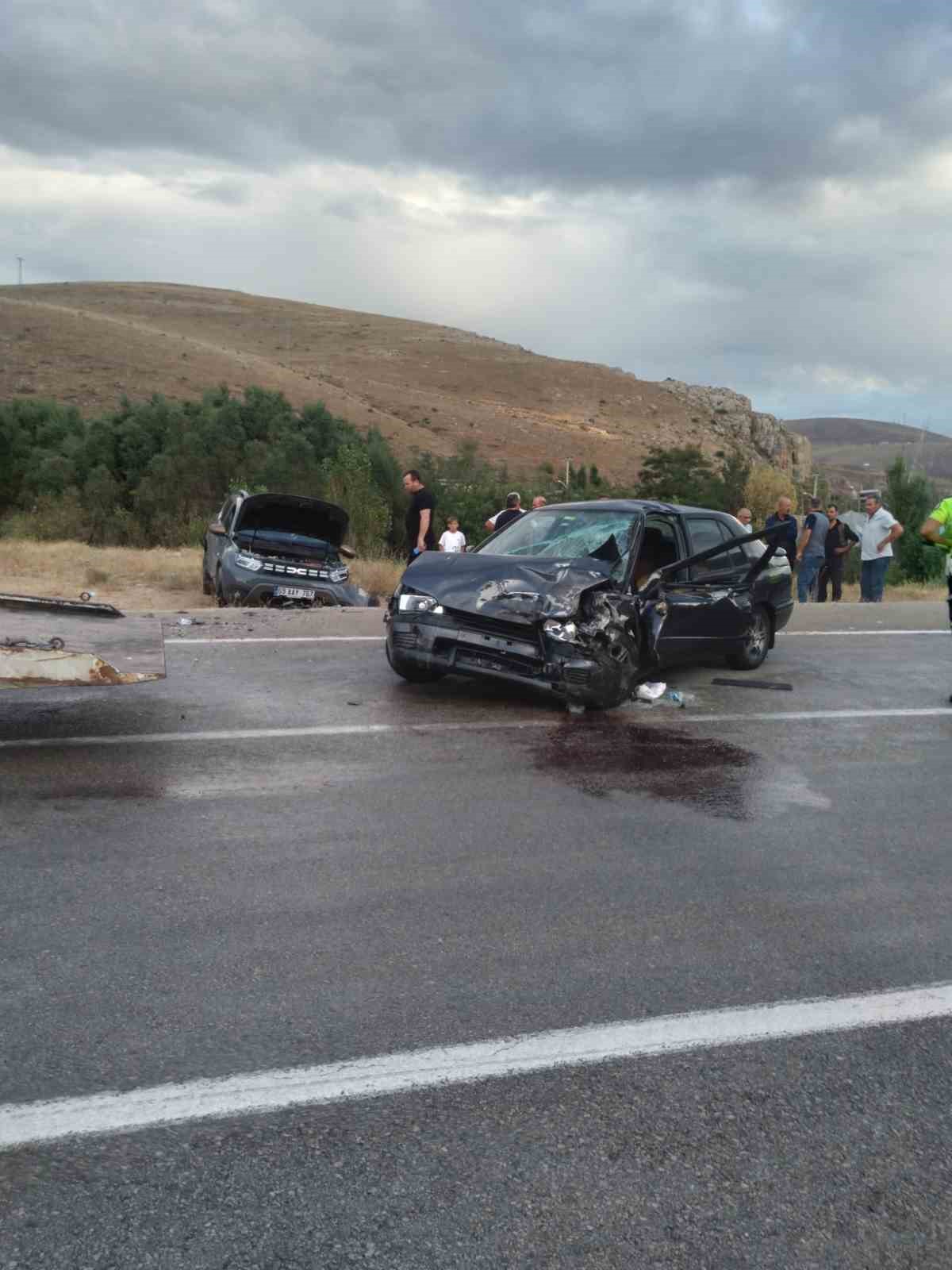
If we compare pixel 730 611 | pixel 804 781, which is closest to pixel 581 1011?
pixel 804 781

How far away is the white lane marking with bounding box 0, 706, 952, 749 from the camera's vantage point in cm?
673

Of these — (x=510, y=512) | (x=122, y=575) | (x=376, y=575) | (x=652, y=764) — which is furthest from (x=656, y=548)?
(x=122, y=575)

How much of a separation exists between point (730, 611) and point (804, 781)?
337cm

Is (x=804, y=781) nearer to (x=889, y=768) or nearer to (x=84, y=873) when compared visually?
(x=889, y=768)

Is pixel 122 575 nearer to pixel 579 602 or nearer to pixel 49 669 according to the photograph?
pixel 579 602

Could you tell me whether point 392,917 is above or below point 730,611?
below

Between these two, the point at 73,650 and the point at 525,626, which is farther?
the point at 525,626

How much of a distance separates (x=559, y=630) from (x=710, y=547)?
8.28 ft

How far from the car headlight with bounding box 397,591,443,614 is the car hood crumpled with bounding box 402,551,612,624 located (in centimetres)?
4

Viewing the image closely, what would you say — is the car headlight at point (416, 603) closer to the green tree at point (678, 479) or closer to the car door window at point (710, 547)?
the car door window at point (710, 547)

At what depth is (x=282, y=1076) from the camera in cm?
306

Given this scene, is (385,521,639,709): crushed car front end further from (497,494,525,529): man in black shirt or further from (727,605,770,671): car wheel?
(497,494,525,529): man in black shirt

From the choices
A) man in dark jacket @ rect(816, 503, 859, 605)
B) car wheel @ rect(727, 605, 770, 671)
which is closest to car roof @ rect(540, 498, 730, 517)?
car wheel @ rect(727, 605, 770, 671)

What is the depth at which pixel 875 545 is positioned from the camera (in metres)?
16.6
